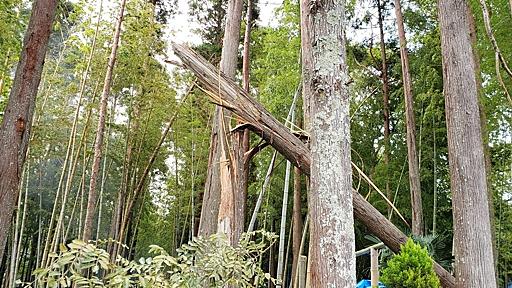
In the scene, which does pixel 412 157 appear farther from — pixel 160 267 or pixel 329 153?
pixel 160 267

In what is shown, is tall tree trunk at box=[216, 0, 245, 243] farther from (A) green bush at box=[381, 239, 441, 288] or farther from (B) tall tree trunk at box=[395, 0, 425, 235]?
(B) tall tree trunk at box=[395, 0, 425, 235]

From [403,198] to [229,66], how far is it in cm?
575

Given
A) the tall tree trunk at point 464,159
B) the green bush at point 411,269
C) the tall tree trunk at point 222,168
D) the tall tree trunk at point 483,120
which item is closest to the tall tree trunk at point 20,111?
the tall tree trunk at point 222,168

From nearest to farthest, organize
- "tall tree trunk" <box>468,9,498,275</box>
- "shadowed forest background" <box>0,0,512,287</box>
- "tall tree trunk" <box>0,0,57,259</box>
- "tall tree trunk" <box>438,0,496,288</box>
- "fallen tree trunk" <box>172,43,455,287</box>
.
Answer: "fallen tree trunk" <box>172,43,455,287</box> < "tall tree trunk" <box>0,0,57,259</box> < "tall tree trunk" <box>438,0,496,288</box> < "tall tree trunk" <box>468,9,498,275</box> < "shadowed forest background" <box>0,0,512,287</box>

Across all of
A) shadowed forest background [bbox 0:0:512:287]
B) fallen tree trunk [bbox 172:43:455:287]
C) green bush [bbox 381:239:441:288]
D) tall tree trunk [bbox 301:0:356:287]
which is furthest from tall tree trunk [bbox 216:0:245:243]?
shadowed forest background [bbox 0:0:512:287]

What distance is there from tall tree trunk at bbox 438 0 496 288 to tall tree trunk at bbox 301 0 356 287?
2461mm

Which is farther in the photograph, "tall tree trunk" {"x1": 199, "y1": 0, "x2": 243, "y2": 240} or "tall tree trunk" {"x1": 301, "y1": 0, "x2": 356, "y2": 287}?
"tall tree trunk" {"x1": 199, "y1": 0, "x2": 243, "y2": 240}

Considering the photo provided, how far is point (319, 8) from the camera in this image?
1769mm

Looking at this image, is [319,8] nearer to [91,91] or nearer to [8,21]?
[8,21]

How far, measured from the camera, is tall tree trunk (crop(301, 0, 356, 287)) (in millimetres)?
1598

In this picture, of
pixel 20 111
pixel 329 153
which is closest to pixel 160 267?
pixel 329 153

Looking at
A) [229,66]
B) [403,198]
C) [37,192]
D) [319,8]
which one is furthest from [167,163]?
[319,8]

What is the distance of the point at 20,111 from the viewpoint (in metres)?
2.90

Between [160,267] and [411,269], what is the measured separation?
220 centimetres
